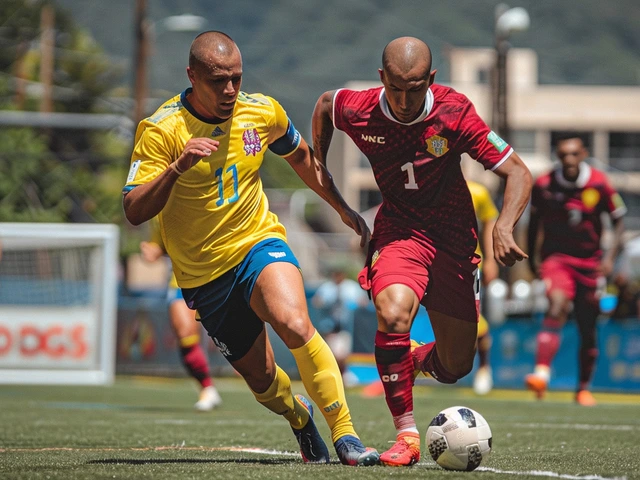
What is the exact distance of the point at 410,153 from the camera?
6.61m

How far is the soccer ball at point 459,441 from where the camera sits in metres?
5.66

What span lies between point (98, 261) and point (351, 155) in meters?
67.6

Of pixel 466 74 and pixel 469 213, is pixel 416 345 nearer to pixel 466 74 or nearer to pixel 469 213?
pixel 469 213

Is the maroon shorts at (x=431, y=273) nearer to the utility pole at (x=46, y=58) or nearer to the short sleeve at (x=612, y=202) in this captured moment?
the short sleeve at (x=612, y=202)

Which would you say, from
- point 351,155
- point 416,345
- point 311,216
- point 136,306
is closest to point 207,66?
point 416,345

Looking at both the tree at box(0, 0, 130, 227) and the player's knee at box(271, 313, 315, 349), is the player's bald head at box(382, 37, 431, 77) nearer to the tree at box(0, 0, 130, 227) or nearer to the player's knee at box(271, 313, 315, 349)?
the player's knee at box(271, 313, 315, 349)

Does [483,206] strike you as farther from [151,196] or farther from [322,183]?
[151,196]

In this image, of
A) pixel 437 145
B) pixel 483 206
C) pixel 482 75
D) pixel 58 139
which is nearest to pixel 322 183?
pixel 437 145

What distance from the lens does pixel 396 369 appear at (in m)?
6.23

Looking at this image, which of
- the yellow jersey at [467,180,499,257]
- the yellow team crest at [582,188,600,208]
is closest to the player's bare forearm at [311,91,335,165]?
the yellow jersey at [467,180,499,257]

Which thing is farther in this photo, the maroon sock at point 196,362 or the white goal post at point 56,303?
the white goal post at point 56,303

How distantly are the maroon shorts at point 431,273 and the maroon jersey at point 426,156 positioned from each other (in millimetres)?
73

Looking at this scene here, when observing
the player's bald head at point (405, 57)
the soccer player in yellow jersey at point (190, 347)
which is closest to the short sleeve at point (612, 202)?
the soccer player in yellow jersey at point (190, 347)

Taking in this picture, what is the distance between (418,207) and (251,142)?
42.2 inches
